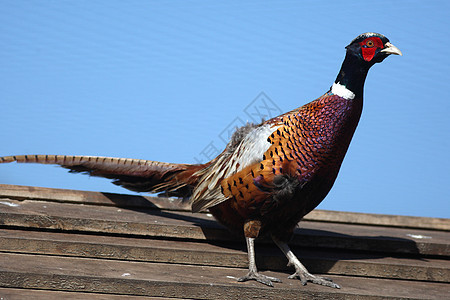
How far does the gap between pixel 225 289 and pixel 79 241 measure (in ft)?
3.33

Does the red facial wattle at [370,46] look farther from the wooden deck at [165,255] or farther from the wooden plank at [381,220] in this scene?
the wooden plank at [381,220]

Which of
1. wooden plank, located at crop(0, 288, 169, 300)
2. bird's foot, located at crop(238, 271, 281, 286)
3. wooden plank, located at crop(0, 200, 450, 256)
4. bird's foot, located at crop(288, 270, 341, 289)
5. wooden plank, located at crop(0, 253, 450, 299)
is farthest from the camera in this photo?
wooden plank, located at crop(0, 200, 450, 256)

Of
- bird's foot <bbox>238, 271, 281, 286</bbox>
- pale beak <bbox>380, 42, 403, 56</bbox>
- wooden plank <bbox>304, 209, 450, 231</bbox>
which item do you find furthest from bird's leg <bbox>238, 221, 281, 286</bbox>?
wooden plank <bbox>304, 209, 450, 231</bbox>

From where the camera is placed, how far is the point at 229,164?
3.43 meters

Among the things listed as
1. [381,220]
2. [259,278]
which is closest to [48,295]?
[259,278]

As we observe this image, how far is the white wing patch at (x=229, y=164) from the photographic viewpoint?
3283 millimetres

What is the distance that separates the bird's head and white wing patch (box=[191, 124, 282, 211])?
2.24 feet

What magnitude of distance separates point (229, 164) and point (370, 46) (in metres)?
1.15

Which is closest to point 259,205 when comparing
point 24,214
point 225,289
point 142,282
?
point 225,289

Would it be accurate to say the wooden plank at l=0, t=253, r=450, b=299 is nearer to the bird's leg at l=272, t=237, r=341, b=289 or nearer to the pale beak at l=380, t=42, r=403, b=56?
the bird's leg at l=272, t=237, r=341, b=289

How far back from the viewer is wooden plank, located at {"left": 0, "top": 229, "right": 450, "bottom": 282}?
322 centimetres

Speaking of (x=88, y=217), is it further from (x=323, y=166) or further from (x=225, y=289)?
(x=323, y=166)

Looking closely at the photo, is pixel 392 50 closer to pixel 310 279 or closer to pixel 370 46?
pixel 370 46

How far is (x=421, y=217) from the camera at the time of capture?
205 inches
